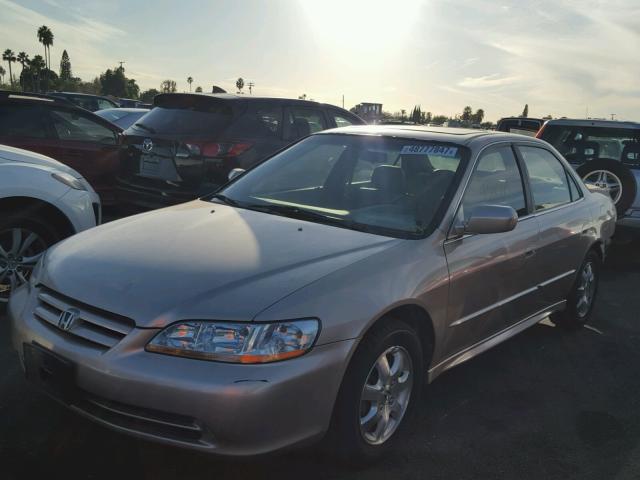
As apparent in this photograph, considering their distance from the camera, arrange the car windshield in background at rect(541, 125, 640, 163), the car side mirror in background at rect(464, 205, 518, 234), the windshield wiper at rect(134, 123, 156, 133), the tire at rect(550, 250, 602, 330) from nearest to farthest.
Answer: the car side mirror in background at rect(464, 205, 518, 234)
the tire at rect(550, 250, 602, 330)
the windshield wiper at rect(134, 123, 156, 133)
the car windshield in background at rect(541, 125, 640, 163)

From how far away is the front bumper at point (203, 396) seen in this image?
7.41 feet

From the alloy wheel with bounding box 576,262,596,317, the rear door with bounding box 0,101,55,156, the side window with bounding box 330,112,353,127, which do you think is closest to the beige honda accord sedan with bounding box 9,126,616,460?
the alloy wheel with bounding box 576,262,596,317

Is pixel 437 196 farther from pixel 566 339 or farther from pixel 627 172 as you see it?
pixel 627 172

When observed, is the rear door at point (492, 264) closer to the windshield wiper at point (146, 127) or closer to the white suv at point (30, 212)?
the white suv at point (30, 212)

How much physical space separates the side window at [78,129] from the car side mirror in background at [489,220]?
214 inches

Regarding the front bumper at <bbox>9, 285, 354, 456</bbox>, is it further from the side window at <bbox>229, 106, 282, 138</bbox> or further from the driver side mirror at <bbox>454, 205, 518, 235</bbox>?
the side window at <bbox>229, 106, 282, 138</bbox>

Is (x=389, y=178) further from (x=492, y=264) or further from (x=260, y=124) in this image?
(x=260, y=124)

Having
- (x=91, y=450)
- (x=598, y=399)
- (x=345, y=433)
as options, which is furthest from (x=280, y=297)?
(x=598, y=399)

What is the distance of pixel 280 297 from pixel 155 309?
504mm

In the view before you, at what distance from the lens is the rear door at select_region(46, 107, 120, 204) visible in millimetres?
6941

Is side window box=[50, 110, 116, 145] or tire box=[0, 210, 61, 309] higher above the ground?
side window box=[50, 110, 116, 145]

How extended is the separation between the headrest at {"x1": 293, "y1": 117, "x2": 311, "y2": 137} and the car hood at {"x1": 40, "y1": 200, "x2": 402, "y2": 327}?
148 inches

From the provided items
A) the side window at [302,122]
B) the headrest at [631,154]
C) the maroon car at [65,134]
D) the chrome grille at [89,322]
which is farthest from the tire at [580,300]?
the maroon car at [65,134]

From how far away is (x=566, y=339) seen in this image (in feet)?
16.0
